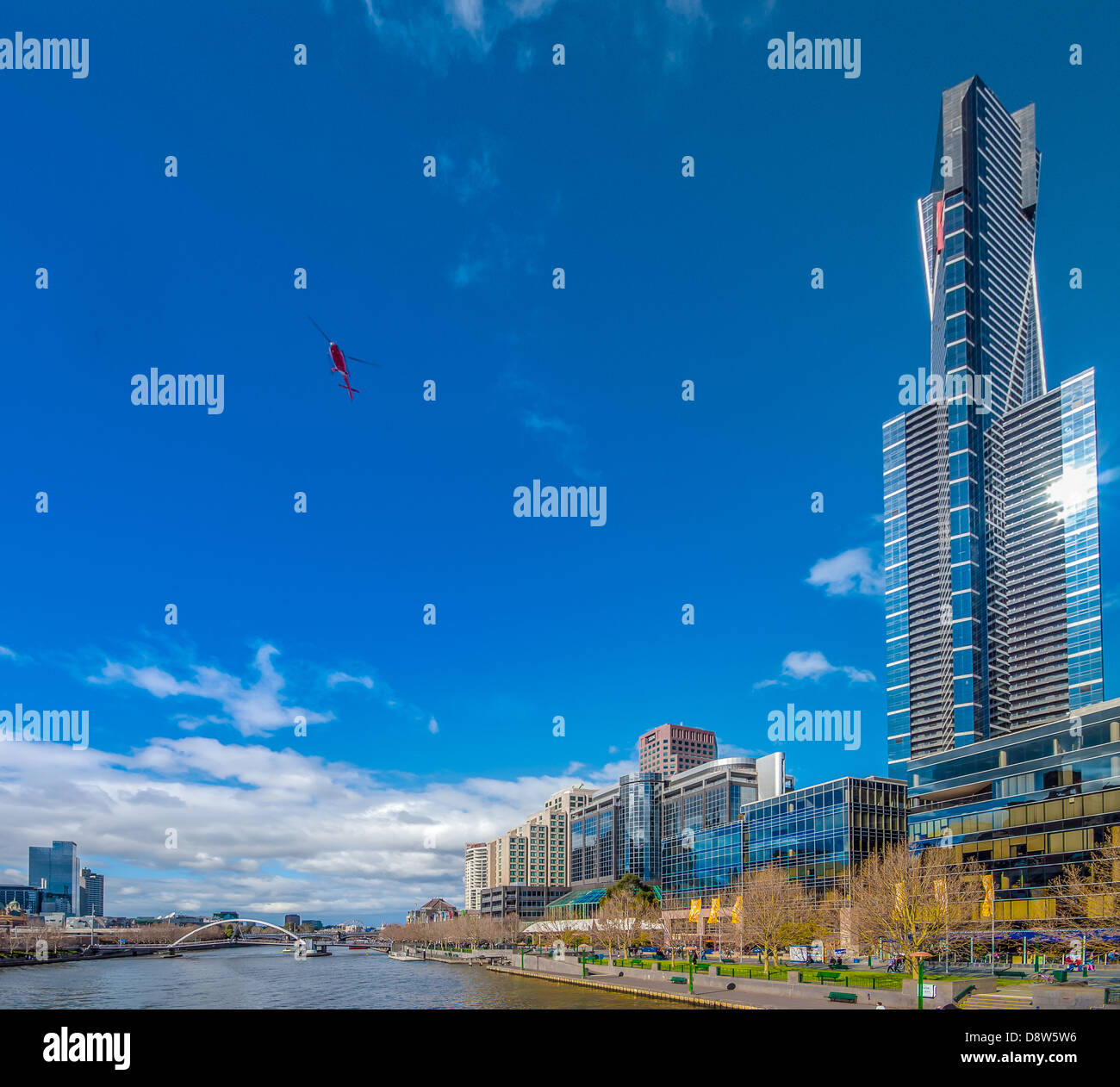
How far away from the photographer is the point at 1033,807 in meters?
87.8

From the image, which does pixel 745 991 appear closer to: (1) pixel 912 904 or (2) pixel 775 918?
(1) pixel 912 904

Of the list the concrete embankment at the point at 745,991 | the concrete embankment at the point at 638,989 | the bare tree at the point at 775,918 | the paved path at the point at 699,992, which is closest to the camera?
the concrete embankment at the point at 745,991

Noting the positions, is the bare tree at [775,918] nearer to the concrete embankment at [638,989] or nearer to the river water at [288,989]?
the concrete embankment at [638,989]

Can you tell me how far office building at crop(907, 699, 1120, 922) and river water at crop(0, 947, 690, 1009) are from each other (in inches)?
1538

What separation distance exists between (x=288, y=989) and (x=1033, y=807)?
274ft

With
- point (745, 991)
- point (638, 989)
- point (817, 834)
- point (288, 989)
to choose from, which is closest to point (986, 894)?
point (745, 991)

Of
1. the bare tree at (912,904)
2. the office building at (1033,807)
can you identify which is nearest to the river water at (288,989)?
the bare tree at (912,904)

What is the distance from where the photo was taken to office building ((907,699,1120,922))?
79.2 metres

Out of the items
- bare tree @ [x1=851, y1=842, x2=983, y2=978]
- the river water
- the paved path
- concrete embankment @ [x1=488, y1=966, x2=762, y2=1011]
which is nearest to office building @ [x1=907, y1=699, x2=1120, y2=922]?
bare tree @ [x1=851, y1=842, x2=983, y2=978]

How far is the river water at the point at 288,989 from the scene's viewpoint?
81250 millimetres

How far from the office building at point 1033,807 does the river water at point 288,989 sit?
128 ft
